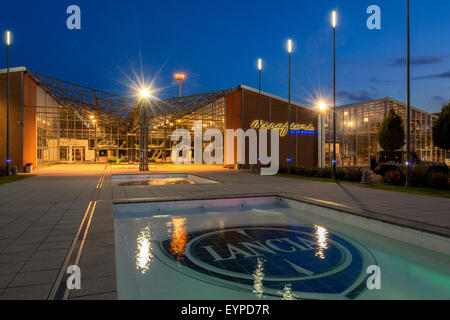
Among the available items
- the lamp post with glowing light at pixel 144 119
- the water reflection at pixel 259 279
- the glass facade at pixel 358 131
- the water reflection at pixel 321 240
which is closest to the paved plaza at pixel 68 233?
the water reflection at pixel 321 240

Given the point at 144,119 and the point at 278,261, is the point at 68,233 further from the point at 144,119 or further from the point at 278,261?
the point at 144,119

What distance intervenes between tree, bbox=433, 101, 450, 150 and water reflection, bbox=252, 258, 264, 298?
2471 centimetres

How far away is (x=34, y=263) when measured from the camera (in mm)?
4023

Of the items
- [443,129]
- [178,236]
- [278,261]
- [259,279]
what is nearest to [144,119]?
[178,236]

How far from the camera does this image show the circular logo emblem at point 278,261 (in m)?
4.18

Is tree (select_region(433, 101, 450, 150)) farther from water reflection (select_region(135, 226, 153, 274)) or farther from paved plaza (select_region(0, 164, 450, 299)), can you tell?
water reflection (select_region(135, 226, 153, 274))

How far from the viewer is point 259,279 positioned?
4.40m

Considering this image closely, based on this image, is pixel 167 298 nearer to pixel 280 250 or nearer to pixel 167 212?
pixel 280 250

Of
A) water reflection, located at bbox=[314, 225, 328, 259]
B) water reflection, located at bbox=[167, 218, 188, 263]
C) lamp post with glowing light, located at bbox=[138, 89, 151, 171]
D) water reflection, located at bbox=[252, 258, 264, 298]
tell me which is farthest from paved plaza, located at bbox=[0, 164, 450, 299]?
lamp post with glowing light, located at bbox=[138, 89, 151, 171]

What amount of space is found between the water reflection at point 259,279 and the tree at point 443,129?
24.7 metres

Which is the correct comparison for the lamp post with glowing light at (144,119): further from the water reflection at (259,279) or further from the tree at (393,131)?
the water reflection at (259,279)

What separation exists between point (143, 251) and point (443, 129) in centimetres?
2596
